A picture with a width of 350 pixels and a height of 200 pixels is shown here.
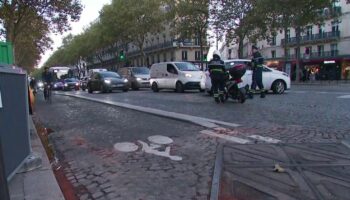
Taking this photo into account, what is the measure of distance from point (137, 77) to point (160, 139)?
2392cm

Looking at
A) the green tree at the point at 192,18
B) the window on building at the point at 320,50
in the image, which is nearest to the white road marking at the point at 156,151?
the green tree at the point at 192,18

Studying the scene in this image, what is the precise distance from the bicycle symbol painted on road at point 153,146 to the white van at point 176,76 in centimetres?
1542

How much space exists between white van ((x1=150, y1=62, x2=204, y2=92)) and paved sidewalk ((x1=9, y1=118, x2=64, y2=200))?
57.4 ft

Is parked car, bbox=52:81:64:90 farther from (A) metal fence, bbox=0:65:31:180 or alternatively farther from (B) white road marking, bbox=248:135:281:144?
(A) metal fence, bbox=0:65:31:180

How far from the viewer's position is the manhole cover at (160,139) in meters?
7.05

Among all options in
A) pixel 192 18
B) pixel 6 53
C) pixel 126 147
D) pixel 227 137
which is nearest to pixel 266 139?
pixel 227 137

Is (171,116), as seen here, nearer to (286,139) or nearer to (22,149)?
(286,139)

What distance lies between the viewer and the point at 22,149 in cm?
523

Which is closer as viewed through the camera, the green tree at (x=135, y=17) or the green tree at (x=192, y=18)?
the green tree at (x=192, y=18)

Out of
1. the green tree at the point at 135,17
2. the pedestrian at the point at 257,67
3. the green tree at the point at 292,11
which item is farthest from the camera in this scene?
the green tree at the point at 135,17

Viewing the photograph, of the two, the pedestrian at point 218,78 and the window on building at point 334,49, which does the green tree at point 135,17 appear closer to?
the window on building at point 334,49

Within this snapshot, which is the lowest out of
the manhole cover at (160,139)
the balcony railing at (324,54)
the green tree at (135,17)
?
the manhole cover at (160,139)

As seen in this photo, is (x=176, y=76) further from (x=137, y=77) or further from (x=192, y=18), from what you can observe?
(x=192, y=18)

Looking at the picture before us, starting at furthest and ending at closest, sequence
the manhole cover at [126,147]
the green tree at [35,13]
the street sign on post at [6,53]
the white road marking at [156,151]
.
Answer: the green tree at [35,13] → the manhole cover at [126,147] → the white road marking at [156,151] → the street sign on post at [6,53]
